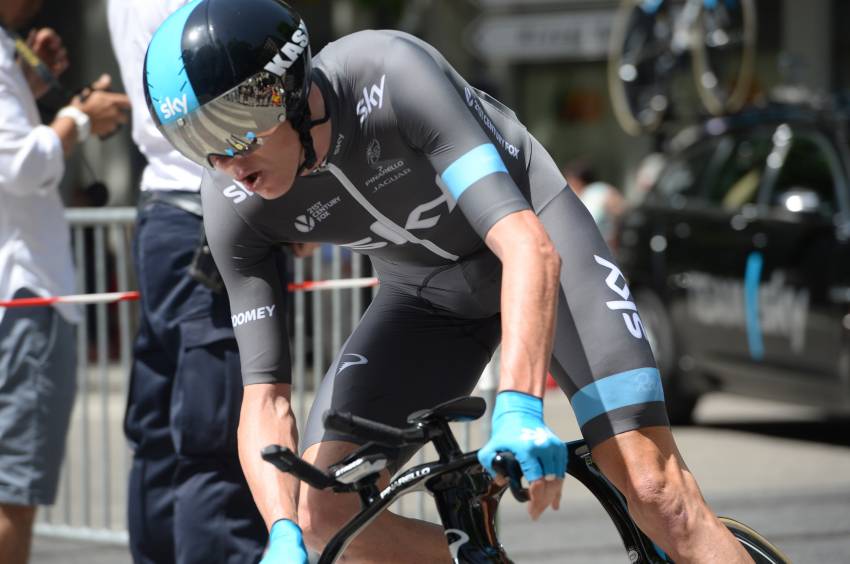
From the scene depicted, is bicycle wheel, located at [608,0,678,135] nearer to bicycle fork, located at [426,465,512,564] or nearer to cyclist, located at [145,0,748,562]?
cyclist, located at [145,0,748,562]

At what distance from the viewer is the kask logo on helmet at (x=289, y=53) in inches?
117

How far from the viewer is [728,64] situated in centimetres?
1402

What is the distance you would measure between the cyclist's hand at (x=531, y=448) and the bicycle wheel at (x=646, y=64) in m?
11.7

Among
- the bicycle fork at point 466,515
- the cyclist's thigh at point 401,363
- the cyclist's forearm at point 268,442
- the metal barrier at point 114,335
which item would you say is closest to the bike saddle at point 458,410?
the bicycle fork at point 466,515

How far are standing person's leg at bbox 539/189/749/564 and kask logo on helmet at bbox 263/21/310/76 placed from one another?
0.77m

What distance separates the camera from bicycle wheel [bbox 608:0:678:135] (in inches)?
557

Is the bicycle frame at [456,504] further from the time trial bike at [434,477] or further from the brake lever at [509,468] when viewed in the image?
the brake lever at [509,468]

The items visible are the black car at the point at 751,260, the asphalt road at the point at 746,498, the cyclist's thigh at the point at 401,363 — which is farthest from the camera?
the black car at the point at 751,260

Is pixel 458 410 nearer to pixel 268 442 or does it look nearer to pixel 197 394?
pixel 268 442

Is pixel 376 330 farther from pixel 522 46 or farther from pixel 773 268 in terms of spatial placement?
pixel 522 46

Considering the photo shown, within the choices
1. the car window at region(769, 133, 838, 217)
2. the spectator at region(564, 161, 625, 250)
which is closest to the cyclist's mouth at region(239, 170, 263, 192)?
the car window at region(769, 133, 838, 217)

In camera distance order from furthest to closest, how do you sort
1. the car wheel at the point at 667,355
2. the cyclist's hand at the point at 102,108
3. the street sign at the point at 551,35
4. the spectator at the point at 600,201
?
the street sign at the point at 551,35, the spectator at the point at 600,201, the car wheel at the point at 667,355, the cyclist's hand at the point at 102,108

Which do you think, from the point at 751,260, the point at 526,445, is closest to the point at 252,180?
the point at 526,445

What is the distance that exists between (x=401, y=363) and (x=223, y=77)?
1018 mm
